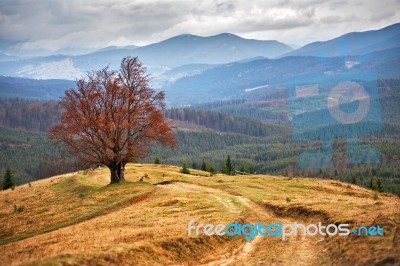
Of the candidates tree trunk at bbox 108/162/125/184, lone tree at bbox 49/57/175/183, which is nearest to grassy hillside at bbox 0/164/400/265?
tree trunk at bbox 108/162/125/184

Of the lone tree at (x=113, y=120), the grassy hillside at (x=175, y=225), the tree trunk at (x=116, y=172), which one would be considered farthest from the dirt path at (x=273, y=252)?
the tree trunk at (x=116, y=172)

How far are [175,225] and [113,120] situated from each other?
29.5 metres

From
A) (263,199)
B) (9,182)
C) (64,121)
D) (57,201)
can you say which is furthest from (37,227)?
(9,182)

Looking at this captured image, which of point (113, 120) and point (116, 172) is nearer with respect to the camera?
point (113, 120)

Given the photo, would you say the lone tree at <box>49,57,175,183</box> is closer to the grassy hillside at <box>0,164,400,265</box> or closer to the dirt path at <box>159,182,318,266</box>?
the grassy hillside at <box>0,164,400,265</box>

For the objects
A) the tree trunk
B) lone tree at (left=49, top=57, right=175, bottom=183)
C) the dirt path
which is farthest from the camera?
the tree trunk

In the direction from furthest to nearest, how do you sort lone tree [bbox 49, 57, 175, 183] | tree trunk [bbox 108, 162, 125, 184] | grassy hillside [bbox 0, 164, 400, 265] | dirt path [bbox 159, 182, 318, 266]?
tree trunk [bbox 108, 162, 125, 184]
lone tree [bbox 49, 57, 175, 183]
dirt path [bbox 159, 182, 318, 266]
grassy hillside [bbox 0, 164, 400, 265]

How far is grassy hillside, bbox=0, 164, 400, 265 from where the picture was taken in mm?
22141

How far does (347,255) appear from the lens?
21359 millimetres

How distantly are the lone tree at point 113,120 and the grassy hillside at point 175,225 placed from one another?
5.40 m

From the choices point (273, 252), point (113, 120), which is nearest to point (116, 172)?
point (113, 120)

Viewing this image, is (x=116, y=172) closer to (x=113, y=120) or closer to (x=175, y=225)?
(x=113, y=120)

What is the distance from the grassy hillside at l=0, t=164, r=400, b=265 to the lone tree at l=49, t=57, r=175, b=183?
5405mm

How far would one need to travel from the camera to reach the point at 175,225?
29984mm
